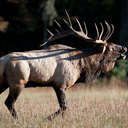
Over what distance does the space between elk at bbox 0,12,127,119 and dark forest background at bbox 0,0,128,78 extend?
14.8 meters

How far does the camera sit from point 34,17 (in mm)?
26422

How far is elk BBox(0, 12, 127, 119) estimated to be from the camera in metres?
8.95

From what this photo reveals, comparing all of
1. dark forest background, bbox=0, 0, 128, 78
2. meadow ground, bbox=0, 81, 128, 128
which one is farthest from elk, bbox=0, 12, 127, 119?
dark forest background, bbox=0, 0, 128, 78

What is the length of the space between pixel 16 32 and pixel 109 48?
17.8 metres

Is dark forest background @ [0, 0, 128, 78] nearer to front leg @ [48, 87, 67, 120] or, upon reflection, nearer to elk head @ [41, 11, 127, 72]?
elk head @ [41, 11, 127, 72]

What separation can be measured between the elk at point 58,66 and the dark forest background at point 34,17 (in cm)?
1479

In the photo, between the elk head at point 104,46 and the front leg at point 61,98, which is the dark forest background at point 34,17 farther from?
the front leg at point 61,98

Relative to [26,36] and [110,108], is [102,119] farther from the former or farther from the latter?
[26,36]

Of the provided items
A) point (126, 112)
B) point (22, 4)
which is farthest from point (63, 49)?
point (22, 4)

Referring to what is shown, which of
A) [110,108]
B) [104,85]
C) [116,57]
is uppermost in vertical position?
[116,57]

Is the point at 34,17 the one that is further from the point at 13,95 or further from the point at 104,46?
the point at 13,95

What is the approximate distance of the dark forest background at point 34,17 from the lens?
85.6 ft

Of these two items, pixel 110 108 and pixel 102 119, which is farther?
pixel 110 108

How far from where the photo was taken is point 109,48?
10.2 metres
